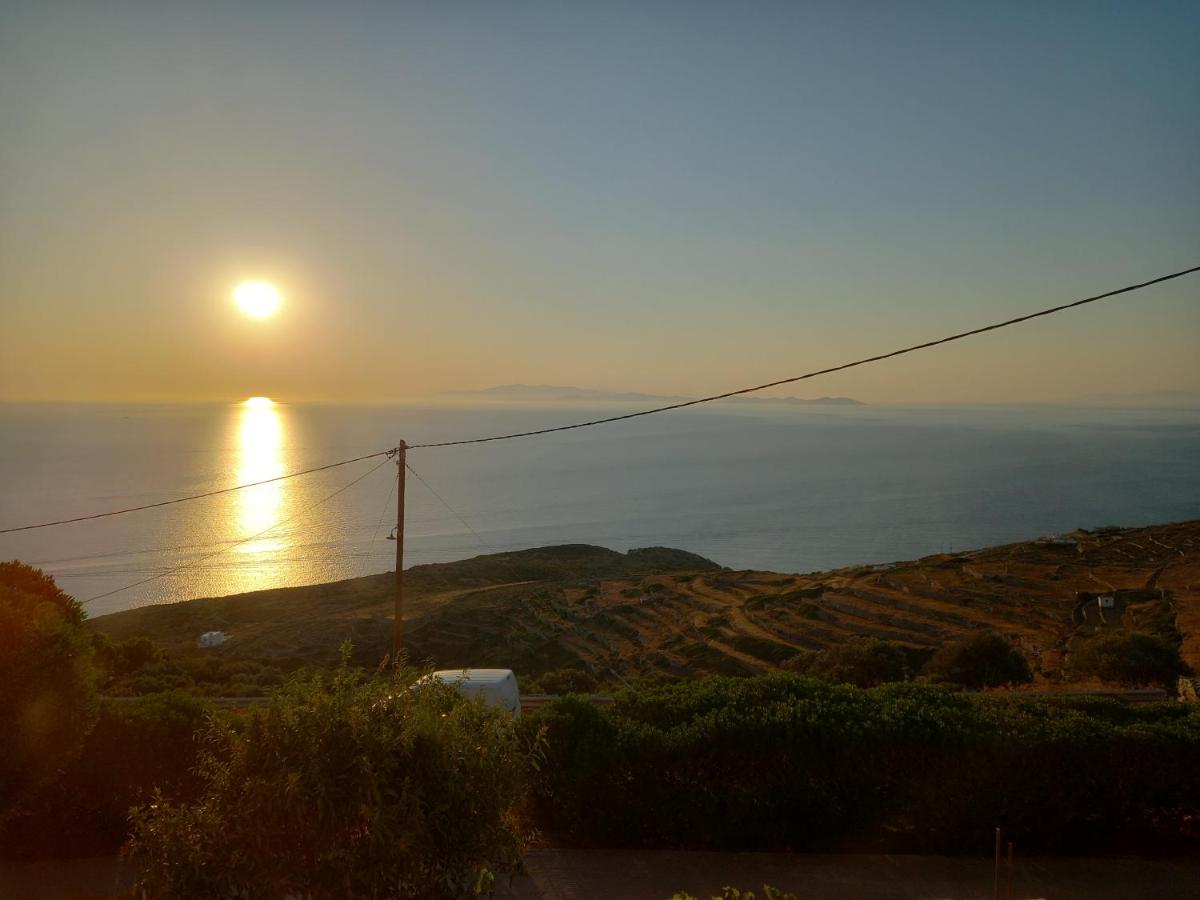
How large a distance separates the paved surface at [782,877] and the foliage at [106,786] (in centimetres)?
27

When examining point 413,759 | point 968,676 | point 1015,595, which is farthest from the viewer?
point 1015,595

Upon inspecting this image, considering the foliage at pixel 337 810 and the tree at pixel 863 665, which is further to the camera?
the tree at pixel 863 665

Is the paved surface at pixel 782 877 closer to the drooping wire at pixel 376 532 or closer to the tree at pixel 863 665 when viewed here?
the tree at pixel 863 665

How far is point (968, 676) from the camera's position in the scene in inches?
798

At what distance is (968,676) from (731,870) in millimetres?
15087

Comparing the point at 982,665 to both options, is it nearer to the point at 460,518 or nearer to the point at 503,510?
the point at 460,518

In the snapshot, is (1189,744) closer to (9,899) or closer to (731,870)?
(731,870)

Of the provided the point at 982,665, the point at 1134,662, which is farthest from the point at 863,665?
the point at 1134,662

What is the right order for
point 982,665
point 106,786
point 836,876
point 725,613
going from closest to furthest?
1. point 836,876
2. point 106,786
3. point 982,665
4. point 725,613

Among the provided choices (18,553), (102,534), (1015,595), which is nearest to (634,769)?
(1015,595)

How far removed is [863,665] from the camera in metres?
19.8

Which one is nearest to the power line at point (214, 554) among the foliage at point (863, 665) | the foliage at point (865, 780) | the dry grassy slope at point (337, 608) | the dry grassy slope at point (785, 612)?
the dry grassy slope at point (337, 608)

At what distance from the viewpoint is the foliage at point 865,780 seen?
25.8 feet

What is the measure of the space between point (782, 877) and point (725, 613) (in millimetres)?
28528
